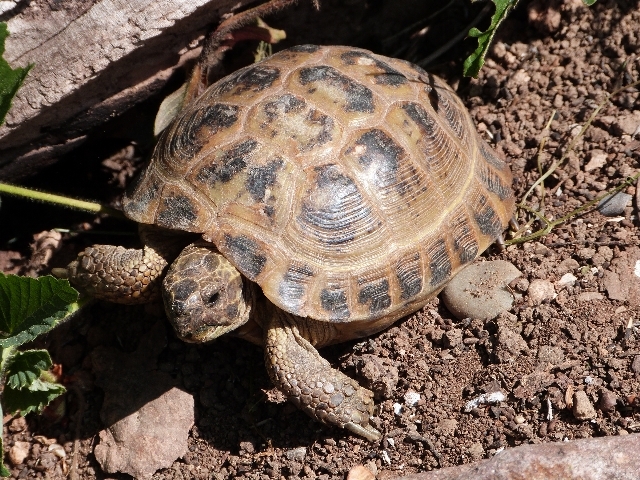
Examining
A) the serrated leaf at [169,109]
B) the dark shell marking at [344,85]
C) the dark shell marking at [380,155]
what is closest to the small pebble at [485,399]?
the dark shell marking at [380,155]

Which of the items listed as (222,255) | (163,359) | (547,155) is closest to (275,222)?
(222,255)

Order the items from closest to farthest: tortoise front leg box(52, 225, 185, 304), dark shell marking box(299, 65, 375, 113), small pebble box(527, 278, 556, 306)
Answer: dark shell marking box(299, 65, 375, 113), tortoise front leg box(52, 225, 185, 304), small pebble box(527, 278, 556, 306)

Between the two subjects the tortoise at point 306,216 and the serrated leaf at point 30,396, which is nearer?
the tortoise at point 306,216

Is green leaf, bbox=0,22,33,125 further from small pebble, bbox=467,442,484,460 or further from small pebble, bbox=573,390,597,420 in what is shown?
small pebble, bbox=573,390,597,420

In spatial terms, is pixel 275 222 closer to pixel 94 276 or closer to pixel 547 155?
pixel 94 276

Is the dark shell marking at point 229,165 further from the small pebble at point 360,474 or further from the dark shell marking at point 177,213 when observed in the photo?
the small pebble at point 360,474

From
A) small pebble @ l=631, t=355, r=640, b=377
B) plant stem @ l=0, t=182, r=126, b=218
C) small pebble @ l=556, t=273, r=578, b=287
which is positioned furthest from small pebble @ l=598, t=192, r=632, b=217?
plant stem @ l=0, t=182, r=126, b=218
